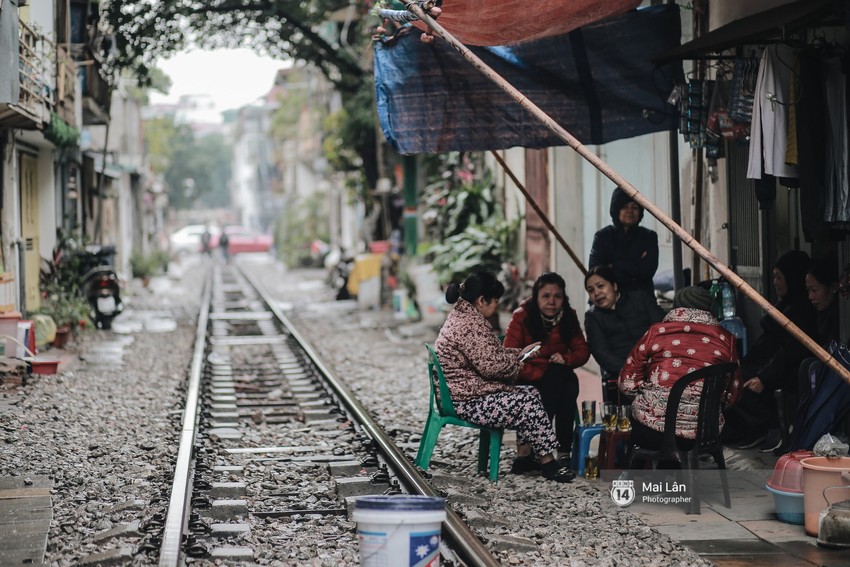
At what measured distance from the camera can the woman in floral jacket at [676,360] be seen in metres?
7.30

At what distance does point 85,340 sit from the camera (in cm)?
1852

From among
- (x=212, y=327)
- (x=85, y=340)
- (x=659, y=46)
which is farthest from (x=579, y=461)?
(x=212, y=327)

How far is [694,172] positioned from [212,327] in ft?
41.3

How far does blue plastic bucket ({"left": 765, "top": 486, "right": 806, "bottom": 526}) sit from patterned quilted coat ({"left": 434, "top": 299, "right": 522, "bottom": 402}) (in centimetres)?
200

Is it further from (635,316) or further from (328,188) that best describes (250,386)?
(328,188)

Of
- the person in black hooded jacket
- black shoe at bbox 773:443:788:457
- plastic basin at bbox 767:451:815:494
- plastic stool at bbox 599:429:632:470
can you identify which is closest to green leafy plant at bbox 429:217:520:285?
the person in black hooded jacket

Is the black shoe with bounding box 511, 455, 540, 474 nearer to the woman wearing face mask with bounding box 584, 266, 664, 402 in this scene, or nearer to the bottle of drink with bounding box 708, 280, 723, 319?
the woman wearing face mask with bounding box 584, 266, 664, 402

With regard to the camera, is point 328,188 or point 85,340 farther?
point 328,188

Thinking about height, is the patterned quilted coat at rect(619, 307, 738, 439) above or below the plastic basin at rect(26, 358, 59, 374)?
above

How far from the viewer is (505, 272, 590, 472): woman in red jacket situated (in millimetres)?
8492

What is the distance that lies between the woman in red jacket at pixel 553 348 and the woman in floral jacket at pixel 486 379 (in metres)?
0.25

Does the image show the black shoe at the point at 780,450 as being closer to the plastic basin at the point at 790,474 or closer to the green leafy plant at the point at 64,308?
the plastic basin at the point at 790,474

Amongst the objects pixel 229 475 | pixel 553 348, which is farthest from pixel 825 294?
pixel 229 475

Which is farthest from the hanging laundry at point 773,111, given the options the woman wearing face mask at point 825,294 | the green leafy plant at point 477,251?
the green leafy plant at point 477,251
